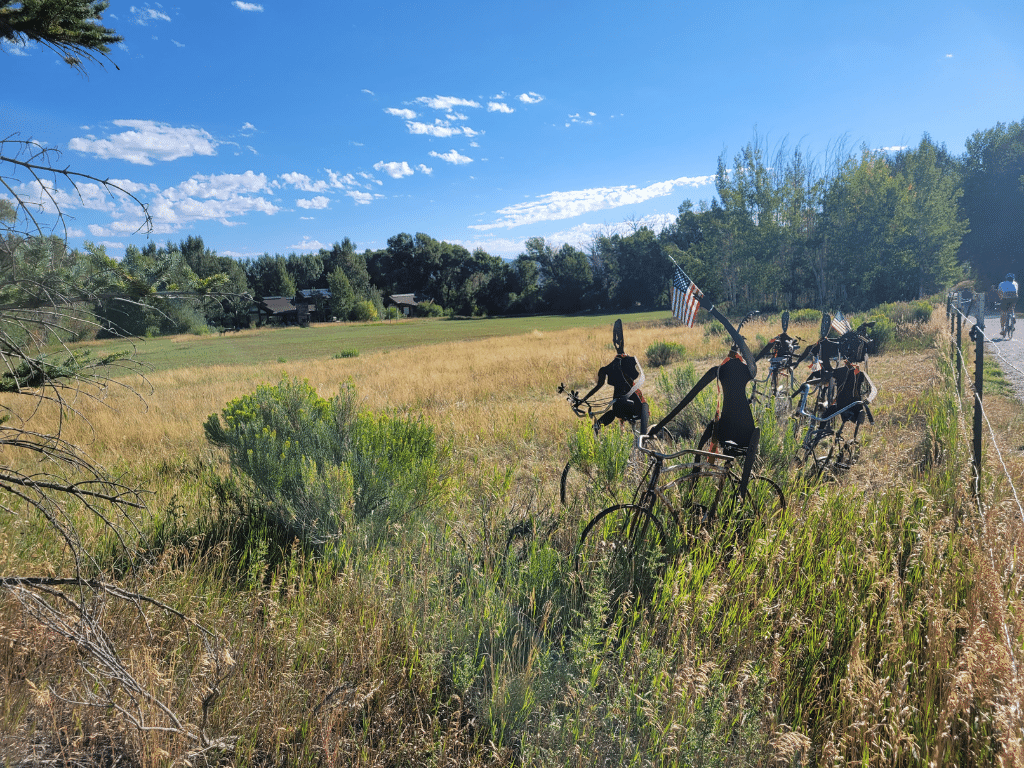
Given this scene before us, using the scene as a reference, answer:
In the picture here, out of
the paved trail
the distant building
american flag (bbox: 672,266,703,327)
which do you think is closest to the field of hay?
american flag (bbox: 672,266,703,327)

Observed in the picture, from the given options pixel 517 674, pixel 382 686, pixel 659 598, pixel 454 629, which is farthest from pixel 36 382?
pixel 659 598

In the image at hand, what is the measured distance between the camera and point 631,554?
3057mm

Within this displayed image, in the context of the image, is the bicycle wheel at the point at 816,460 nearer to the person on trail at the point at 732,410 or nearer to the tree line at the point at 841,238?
the person on trail at the point at 732,410

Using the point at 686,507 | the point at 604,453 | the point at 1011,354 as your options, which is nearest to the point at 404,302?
the point at 1011,354

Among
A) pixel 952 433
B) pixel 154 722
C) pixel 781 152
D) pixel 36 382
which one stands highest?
pixel 781 152

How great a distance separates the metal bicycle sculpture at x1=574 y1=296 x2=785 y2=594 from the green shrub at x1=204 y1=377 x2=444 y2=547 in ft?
5.31

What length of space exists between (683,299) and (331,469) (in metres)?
2.86

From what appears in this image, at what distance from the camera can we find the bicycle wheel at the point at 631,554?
2955 millimetres

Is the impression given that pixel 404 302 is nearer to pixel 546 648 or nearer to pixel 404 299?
pixel 404 299

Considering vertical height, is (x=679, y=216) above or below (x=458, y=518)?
above

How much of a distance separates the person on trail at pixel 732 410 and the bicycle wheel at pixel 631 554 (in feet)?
1.86

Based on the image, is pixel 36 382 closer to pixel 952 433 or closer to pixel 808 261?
pixel 952 433

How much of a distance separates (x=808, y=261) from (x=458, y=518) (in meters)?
48.2

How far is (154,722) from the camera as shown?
2008mm
